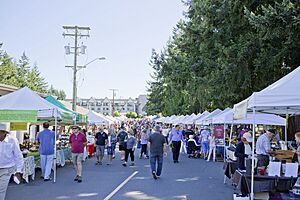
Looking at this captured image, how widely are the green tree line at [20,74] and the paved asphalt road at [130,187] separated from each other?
127 feet

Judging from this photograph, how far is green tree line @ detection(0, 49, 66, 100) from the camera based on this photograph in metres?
→ 52.4

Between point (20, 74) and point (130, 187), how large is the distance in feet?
207

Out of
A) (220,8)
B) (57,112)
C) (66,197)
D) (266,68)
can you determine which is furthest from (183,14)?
(66,197)

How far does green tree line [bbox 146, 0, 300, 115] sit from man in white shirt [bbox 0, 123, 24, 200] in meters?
10.3

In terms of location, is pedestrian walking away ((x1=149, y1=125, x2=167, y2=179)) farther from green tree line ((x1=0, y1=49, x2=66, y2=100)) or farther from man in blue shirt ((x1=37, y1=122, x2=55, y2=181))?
green tree line ((x1=0, y1=49, x2=66, y2=100))

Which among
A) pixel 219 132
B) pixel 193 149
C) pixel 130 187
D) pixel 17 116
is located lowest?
pixel 130 187

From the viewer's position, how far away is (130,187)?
443 inches

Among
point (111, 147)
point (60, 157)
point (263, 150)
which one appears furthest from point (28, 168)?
point (263, 150)

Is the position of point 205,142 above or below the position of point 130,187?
above

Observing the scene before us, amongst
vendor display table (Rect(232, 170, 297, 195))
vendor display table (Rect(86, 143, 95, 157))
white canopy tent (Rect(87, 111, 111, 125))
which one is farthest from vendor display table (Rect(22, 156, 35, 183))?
white canopy tent (Rect(87, 111, 111, 125))

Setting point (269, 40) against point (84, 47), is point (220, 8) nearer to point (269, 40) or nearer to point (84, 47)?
point (269, 40)

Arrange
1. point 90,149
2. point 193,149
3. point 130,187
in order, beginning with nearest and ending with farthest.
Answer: point 130,187 < point 90,149 < point 193,149

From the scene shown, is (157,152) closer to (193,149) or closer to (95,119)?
(193,149)

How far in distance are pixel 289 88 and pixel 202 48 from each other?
569 inches
